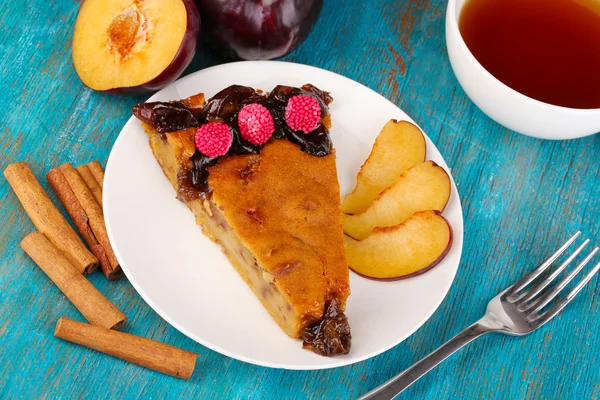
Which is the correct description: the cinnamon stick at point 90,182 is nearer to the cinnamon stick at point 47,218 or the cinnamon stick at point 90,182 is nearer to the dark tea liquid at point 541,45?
the cinnamon stick at point 47,218

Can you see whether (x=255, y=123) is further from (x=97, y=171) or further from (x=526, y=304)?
(x=526, y=304)

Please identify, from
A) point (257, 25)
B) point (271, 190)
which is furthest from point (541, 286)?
point (257, 25)

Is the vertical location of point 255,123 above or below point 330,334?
above

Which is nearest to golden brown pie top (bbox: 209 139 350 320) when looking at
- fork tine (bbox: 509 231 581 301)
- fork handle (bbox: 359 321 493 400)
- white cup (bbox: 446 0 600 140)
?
fork handle (bbox: 359 321 493 400)

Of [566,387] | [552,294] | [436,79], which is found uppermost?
[436,79]

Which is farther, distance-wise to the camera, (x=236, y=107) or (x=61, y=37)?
(x=61, y=37)

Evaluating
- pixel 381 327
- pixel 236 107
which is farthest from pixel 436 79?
pixel 381 327

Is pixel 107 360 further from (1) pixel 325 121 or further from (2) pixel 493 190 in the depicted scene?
(2) pixel 493 190
